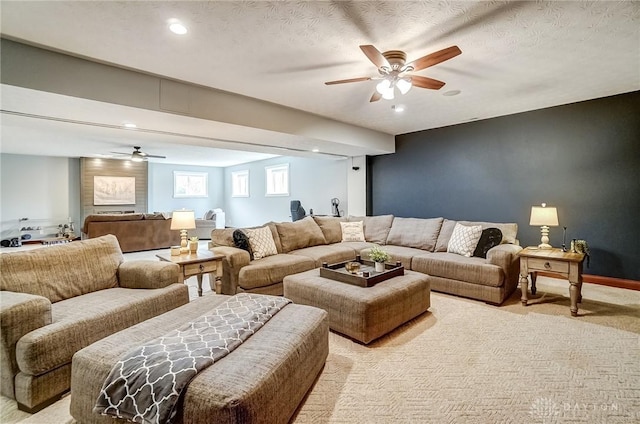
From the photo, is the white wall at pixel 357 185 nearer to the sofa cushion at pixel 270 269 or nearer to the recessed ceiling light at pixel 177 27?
the sofa cushion at pixel 270 269

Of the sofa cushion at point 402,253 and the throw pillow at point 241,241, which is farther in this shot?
the sofa cushion at point 402,253

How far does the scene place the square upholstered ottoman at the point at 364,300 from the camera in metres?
2.51

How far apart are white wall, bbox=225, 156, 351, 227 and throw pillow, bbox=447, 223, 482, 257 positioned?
10.5 feet

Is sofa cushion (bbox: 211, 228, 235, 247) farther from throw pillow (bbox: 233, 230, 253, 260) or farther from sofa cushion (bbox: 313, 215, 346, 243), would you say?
sofa cushion (bbox: 313, 215, 346, 243)

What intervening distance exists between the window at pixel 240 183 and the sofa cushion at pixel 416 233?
6760mm

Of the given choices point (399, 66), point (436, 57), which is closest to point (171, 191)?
point (399, 66)

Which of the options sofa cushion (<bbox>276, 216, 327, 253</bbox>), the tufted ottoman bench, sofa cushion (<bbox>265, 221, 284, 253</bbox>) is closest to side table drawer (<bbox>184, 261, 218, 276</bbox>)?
the tufted ottoman bench

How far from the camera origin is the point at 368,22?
2.26 m

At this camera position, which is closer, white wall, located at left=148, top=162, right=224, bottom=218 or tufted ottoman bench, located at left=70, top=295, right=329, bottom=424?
tufted ottoman bench, located at left=70, top=295, right=329, bottom=424

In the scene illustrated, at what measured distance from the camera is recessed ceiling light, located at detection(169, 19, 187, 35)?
7.28 feet

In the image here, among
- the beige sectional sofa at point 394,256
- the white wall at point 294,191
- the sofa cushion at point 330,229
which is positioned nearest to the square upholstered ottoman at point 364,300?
the beige sectional sofa at point 394,256

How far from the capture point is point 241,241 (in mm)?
3795

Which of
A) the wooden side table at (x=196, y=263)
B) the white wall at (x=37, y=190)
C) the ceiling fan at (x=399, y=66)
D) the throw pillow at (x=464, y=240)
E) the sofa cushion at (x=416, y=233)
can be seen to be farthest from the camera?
the white wall at (x=37, y=190)

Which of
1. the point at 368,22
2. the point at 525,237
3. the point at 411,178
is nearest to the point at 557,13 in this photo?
the point at 368,22
